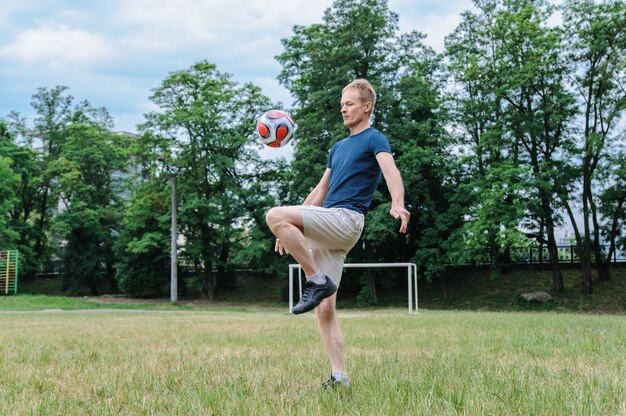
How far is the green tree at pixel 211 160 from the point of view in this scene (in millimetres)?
32875

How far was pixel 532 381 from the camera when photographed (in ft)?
13.8

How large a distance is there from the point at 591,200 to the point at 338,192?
26049 millimetres

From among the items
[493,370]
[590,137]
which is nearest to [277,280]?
[590,137]

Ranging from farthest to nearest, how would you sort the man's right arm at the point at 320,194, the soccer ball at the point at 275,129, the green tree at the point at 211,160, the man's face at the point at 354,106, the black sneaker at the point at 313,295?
the green tree at the point at 211,160
the soccer ball at the point at 275,129
the man's right arm at the point at 320,194
the man's face at the point at 354,106
the black sneaker at the point at 313,295

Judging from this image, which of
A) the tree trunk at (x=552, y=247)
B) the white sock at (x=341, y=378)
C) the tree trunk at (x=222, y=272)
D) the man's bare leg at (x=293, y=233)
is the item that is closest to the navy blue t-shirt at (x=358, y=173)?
the man's bare leg at (x=293, y=233)

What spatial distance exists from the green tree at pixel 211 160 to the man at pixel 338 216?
27746 mm

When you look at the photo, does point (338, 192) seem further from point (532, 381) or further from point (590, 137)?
point (590, 137)

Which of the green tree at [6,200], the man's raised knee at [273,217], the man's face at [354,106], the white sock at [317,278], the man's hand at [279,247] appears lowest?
the white sock at [317,278]

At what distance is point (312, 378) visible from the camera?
15.3ft

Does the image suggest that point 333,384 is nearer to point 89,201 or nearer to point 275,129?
→ point 275,129

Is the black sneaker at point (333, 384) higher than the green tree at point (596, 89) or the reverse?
the reverse

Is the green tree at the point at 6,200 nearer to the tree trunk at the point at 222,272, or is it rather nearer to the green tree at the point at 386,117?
the tree trunk at the point at 222,272

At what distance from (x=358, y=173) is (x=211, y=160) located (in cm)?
2961

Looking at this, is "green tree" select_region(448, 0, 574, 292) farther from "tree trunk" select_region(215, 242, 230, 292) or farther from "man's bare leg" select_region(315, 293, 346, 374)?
"man's bare leg" select_region(315, 293, 346, 374)
